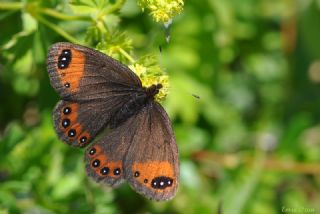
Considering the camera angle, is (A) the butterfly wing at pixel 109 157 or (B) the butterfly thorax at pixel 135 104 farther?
(B) the butterfly thorax at pixel 135 104

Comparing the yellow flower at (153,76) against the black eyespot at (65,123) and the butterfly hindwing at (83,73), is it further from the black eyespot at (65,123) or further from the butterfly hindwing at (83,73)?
the black eyespot at (65,123)

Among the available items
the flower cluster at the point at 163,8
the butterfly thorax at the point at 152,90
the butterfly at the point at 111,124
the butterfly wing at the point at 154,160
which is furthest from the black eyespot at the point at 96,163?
the flower cluster at the point at 163,8

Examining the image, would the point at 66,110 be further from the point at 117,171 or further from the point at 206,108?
the point at 206,108

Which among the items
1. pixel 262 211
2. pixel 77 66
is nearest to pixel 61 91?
pixel 77 66

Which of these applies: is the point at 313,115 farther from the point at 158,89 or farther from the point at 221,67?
the point at 158,89

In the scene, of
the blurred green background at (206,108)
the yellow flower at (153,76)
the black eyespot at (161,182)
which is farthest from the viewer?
the blurred green background at (206,108)

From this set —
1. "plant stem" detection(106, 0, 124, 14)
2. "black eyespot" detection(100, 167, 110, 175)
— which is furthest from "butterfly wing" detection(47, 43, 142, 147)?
"plant stem" detection(106, 0, 124, 14)

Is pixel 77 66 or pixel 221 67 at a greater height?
pixel 77 66

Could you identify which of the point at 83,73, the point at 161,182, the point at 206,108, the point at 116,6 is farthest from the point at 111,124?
the point at 206,108
